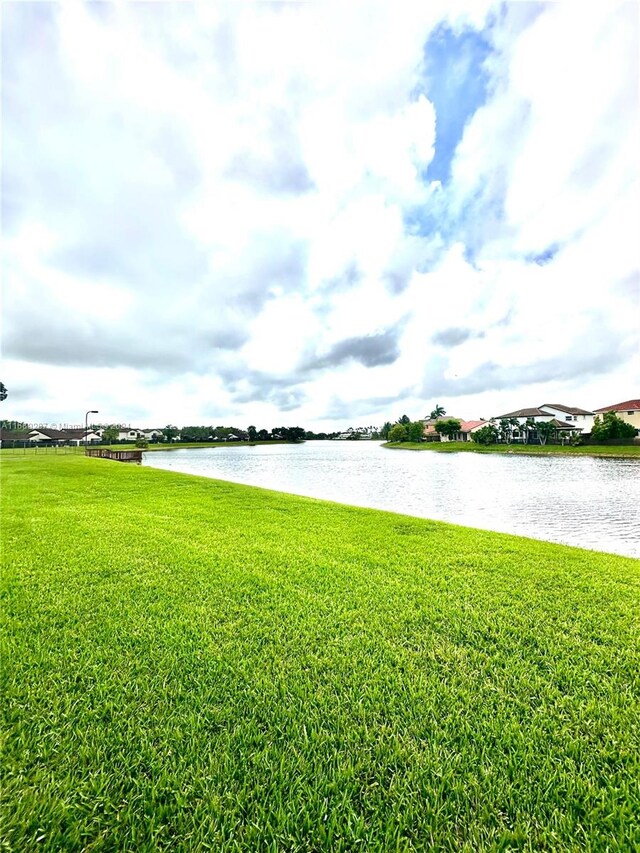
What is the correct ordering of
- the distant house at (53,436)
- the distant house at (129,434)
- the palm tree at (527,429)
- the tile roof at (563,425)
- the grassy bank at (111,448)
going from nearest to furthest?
1. the grassy bank at (111,448)
2. the palm tree at (527,429)
3. the tile roof at (563,425)
4. the distant house at (53,436)
5. the distant house at (129,434)

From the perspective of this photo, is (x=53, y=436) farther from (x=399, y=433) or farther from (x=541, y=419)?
(x=541, y=419)

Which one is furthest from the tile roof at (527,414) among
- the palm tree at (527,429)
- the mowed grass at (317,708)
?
the mowed grass at (317,708)

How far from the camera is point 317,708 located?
76.1 inches

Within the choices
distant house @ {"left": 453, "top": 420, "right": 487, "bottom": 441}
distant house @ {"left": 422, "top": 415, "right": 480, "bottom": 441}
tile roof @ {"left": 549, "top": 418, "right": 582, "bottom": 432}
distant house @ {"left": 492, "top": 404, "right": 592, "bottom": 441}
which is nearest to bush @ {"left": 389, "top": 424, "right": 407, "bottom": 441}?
distant house @ {"left": 422, "top": 415, "right": 480, "bottom": 441}

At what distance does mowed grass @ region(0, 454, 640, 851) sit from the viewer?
138 cm

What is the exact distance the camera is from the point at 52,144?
28.8ft

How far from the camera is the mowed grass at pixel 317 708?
138cm

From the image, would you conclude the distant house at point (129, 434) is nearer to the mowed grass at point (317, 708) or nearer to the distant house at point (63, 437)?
the distant house at point (63, 437)

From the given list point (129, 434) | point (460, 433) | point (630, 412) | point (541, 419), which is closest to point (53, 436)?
point (129, 434)

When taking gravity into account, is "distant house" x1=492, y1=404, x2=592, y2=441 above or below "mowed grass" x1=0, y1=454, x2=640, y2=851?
above

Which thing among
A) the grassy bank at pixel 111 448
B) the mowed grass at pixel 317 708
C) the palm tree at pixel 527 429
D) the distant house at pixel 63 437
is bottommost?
the mowed grass at pixel 317 708

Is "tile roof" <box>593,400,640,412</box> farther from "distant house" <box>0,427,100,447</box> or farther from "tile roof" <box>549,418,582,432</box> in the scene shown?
"distant house" <box>0,427,100,447</box>

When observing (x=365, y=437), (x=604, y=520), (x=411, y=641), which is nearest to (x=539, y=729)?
(x=411, y=641)

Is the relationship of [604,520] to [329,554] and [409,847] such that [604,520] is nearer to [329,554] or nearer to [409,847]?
[329,554]
